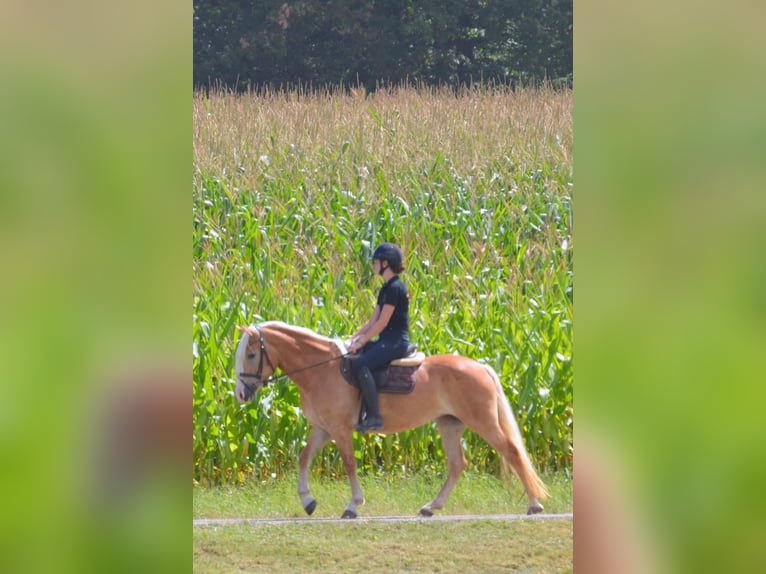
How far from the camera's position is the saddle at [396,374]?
5.29 meters

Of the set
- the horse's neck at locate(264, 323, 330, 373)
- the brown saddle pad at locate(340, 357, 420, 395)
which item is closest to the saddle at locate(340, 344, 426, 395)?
the brown saddle pad at locate(340, 357, 420, 395)

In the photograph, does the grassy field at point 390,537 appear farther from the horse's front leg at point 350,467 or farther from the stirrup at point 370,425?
the stirrup at point 370,425

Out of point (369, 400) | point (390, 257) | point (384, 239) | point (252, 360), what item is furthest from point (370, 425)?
point (384, 239)

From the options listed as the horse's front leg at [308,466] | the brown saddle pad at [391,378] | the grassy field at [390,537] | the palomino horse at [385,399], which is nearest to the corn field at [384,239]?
the grassy field at [390,537]

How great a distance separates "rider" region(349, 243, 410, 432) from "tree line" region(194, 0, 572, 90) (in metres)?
6.01

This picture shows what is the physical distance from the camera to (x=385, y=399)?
5355 mm

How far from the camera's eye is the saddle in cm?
529

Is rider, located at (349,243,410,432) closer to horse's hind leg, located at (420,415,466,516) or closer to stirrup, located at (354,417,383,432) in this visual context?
stirrup, located at (354,417,383,432)

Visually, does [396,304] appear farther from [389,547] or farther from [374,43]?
[374,43]

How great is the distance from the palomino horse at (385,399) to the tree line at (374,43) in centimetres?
593

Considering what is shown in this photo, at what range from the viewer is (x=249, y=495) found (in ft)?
20.5

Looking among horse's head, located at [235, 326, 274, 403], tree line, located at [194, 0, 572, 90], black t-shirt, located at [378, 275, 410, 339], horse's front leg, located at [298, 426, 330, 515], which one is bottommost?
horse's front leg, located at [298, 426, 330, 515]
